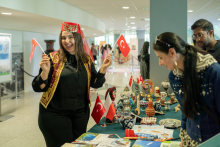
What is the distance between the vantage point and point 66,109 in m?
1.83

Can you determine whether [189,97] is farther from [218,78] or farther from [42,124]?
[42,124]

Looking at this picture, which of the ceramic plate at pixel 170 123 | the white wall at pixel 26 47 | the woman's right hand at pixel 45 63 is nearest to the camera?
the woman's right hand at pixel 45 63

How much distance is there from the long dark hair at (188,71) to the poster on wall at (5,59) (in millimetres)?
4484

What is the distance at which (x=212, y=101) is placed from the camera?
1.15 m

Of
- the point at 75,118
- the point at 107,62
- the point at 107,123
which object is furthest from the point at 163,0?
the point at 75,118

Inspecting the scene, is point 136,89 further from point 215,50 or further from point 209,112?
point 209,112

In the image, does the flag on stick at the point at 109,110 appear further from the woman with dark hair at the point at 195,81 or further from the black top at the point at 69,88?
the woman with dark hair at the point at 195,81

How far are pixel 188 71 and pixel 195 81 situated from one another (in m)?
0.06

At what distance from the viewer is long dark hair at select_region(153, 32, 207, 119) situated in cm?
114

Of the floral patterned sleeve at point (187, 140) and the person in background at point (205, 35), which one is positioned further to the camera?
the person in background at point (205, 35)

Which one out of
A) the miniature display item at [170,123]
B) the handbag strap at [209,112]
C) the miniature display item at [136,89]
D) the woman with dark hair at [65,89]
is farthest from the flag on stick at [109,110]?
the handbag strap at [209,112]

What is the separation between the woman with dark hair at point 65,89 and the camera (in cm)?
181

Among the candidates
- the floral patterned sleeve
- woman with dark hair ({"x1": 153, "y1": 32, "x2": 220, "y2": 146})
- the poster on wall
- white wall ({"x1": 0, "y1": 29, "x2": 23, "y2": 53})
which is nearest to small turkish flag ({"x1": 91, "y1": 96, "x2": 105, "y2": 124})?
the floral patterned sleeve

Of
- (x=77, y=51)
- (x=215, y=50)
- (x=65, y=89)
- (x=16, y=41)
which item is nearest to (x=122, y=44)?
(x=77, y=51)
